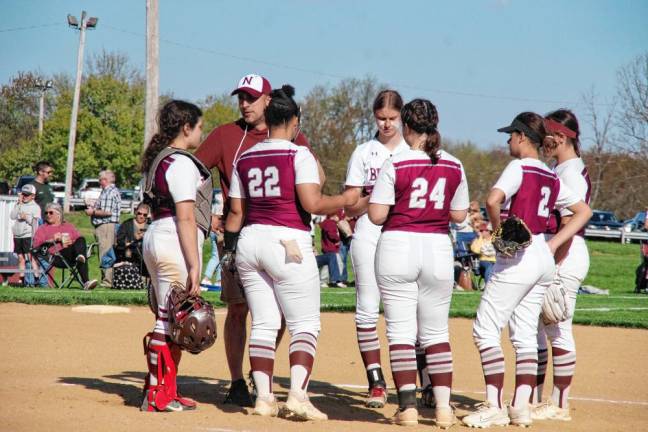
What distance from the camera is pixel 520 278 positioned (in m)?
6.31

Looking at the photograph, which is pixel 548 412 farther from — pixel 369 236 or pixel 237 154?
pixel 237 154

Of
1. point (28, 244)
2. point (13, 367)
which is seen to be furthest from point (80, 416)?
point (28, 244)

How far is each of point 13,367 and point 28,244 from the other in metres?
10.4

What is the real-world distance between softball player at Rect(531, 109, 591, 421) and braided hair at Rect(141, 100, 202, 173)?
7.93 feet

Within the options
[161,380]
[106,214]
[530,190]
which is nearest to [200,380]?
[161,380]

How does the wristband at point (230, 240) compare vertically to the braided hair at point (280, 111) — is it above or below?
below

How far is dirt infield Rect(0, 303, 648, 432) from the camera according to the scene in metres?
6.14

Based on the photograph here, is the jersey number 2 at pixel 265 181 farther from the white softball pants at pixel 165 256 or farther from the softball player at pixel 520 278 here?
the softball player at pixel 520 278

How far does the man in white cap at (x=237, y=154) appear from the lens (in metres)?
6.95

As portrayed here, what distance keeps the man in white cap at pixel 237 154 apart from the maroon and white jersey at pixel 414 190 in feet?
3.10

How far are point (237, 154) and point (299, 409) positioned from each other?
1.97 meters

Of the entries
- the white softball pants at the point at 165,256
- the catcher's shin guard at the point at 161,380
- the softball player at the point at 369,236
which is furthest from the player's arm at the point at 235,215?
the softball player at the point at 369,236

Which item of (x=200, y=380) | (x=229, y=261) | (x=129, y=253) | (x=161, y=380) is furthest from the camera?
(x=129, y=253)

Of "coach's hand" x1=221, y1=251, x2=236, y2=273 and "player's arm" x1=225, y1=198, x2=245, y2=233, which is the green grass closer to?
"coach's hand" x1=221, y1=251, x2=236, y2=273
